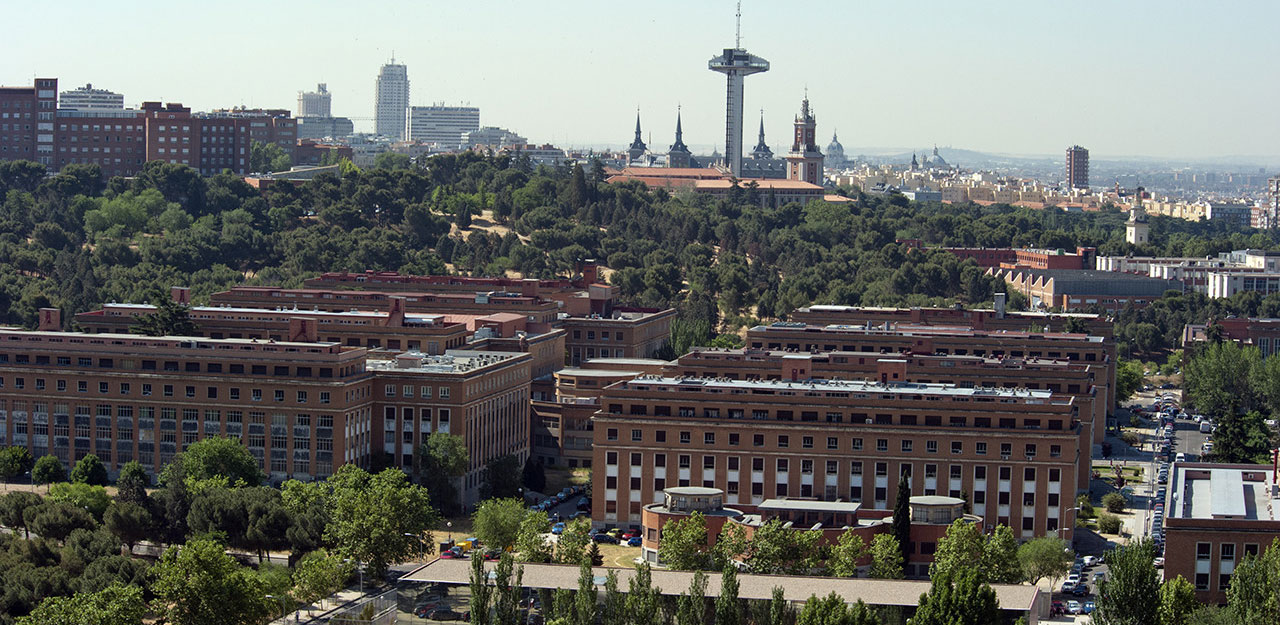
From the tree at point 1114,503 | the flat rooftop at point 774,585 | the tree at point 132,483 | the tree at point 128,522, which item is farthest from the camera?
the tree at point 1114,503

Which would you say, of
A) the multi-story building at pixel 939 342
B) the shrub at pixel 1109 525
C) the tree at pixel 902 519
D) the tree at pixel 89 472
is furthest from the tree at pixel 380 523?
the multi-story building at pixel 939 342

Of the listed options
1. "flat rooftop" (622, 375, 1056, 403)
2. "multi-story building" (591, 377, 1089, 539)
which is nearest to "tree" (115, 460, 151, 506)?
"multi-story building" (591, 377, 1089, 539)

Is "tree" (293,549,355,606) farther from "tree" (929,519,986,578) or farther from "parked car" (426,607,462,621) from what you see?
"tree" (929,519,986,578)

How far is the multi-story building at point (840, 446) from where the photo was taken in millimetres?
70625

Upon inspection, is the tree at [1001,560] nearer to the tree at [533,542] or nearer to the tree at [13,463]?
the tree at [533,542]

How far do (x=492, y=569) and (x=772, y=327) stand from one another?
3704 cm

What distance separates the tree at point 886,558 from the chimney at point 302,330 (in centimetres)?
3003

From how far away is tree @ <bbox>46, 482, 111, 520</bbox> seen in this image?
69250 millimetres

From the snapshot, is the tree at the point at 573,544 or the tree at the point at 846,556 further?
the tree at the point at 573,544

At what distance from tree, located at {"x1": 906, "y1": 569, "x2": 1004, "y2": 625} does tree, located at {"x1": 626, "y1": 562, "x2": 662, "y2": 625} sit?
6417 mm

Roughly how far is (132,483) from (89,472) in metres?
6.87

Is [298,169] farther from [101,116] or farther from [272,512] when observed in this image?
[272,512]

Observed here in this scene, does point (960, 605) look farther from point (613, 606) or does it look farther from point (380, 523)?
point (380, 523)

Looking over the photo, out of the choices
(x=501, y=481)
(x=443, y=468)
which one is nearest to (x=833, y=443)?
(x=501, y=481)
